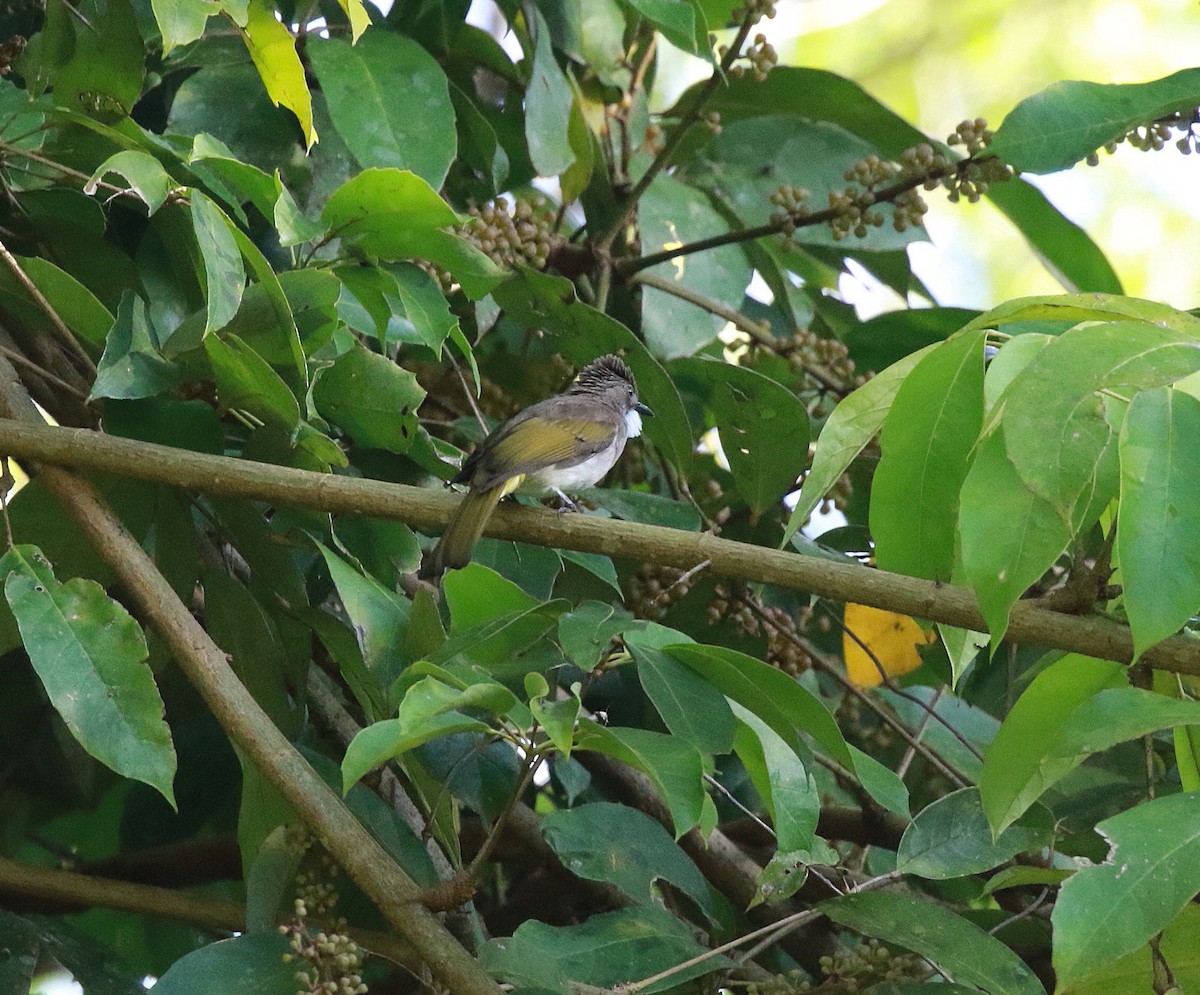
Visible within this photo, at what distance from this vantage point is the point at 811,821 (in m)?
2.24

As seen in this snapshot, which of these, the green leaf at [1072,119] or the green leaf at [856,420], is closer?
the green leaf at [856,420]

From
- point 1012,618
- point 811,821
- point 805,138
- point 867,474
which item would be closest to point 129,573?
point 811,821

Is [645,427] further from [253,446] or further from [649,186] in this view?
[253,446]

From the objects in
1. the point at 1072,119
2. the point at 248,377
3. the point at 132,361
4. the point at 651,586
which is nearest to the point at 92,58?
the point at 132,361

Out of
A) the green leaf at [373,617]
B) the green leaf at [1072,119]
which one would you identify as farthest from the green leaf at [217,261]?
the green leaf at [1072,119]

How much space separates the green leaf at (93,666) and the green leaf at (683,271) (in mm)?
1610

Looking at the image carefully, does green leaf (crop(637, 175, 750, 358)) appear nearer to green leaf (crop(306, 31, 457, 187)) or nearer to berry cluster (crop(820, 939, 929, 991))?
green leaf (crop(306, 31, 457, 187))

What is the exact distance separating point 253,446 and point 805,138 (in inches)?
79.6

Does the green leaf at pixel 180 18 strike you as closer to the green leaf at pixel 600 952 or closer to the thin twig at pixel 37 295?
the thin twig at pixel 37 295

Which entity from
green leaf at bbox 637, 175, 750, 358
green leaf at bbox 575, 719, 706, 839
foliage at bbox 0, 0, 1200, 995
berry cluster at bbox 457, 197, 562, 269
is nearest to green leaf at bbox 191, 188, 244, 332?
foliage at bbox 0, 0, 1200, 995

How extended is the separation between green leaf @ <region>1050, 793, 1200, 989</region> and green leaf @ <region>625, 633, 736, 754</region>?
518 millimetres

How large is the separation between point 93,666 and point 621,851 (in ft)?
3.27

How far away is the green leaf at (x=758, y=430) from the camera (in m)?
2.89

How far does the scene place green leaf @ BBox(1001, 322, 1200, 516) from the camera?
1.71 metres
